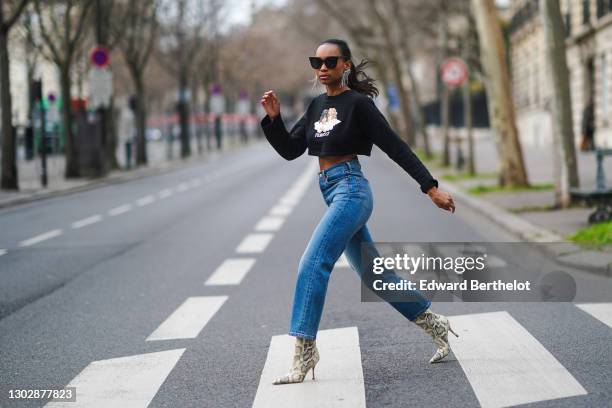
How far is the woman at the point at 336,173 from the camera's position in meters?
5.54

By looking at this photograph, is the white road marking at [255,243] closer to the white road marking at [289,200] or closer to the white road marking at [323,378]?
the white road marking at [323,378]

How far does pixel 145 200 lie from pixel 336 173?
56.1ft

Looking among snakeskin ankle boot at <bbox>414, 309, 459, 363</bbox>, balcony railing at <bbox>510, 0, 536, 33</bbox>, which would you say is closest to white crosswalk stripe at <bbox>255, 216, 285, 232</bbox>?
snakeskin ankle boot at <bbox>414, 309, 459, 363</bbox>

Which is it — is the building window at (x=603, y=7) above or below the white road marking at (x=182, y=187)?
above

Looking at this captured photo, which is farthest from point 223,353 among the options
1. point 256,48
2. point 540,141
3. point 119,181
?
point 256,48

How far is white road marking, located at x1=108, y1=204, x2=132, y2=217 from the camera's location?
18844 millimetres

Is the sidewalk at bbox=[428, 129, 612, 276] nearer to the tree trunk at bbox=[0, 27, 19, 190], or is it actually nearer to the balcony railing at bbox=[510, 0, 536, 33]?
the tree trunk at bbox=[0, 27, 19, 190]

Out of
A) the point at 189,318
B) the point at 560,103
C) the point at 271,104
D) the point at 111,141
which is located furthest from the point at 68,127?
the point at 271,104

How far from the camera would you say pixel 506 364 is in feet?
19.4

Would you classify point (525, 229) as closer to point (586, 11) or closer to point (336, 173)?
point (336, 173)

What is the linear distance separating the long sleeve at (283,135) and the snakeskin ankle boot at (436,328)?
1.16 meters

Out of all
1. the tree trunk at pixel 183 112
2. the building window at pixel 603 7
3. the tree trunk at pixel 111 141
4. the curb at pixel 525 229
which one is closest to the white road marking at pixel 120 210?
the curb at pixel 525 229

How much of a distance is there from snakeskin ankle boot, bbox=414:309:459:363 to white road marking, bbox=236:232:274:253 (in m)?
6.50

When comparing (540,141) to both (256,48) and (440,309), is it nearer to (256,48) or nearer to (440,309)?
(256,48)
